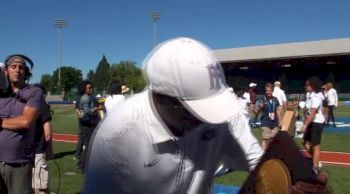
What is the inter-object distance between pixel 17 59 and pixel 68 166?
20.5 ft

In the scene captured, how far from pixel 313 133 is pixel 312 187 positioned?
8694 mm

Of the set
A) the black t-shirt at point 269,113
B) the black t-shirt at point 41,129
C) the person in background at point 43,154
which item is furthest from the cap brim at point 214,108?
the black t-shirt at point 269,113

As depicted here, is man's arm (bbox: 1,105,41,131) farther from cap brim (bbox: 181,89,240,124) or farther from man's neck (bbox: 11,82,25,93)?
cap brim (bbox: 181,89,240,124)

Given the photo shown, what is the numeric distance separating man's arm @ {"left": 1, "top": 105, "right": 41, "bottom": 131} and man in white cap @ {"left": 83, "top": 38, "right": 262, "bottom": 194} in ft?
9.68

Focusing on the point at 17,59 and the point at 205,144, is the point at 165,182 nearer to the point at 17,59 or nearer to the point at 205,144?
the point at 205,144

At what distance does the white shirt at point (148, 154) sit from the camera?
5.48 feet

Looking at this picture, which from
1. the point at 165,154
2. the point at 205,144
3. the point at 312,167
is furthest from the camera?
the point at 205,144

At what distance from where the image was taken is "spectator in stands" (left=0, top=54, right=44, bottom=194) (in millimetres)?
4617

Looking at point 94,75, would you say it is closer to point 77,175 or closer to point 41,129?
point 77,175

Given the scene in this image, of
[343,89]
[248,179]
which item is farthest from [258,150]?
[343,89]

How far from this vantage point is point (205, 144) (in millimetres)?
1929

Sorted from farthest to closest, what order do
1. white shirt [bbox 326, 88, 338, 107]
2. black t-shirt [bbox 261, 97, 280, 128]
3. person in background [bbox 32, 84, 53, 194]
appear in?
white shirt [bbox 326, 88, 338, 107] → black t-shirt [bbox 261, 97, 280, 128] → person in background [bbox 32, 84, 53, 194]

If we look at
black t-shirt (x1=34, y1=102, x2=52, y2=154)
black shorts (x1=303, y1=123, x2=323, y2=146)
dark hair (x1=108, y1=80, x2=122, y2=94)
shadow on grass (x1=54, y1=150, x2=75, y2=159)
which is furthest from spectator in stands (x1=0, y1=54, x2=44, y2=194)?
shadow on grass (x1=54, y1=150, x2=75, y2=159)

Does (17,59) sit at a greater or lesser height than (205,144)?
greater
